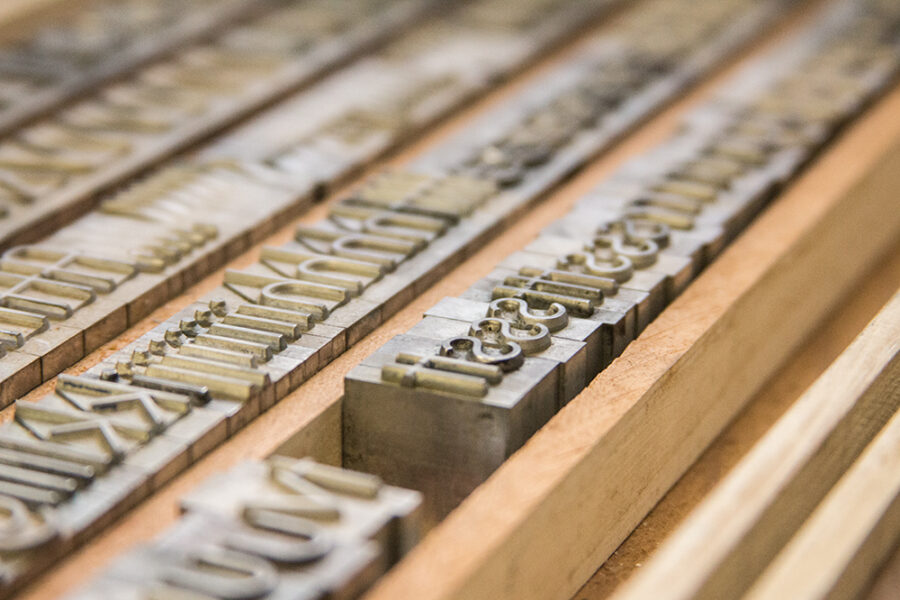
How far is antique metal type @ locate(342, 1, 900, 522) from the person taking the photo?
3514 millimetres

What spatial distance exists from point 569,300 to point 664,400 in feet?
1.31

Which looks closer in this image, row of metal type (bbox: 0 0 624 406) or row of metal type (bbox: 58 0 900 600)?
row of metal type (bbox: 58 0 900 600)

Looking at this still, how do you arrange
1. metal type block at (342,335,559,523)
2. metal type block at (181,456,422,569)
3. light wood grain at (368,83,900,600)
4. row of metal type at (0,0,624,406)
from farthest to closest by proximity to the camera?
row of metal type at (0,0,624,406)
metal type block at (342,335,559,523)
light wood grain at (368,83,900,600)
metal type block at (181,456,422,569)

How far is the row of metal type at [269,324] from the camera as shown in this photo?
319 centimetres

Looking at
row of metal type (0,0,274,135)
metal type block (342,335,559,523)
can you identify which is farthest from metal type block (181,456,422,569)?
row of metal type (0,0,274,135)

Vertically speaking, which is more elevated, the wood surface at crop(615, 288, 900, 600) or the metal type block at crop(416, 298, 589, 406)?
the metal type block at crop(416, 298, 589, 406)

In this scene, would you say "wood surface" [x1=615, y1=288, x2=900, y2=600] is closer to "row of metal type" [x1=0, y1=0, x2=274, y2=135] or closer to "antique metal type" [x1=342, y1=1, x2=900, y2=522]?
"antique metal type" [x1=342, y1=1, x2=900, y2=522]

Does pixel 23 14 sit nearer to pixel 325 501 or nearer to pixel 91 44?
pixel 91 44

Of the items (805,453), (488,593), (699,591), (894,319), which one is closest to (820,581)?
(699,591)

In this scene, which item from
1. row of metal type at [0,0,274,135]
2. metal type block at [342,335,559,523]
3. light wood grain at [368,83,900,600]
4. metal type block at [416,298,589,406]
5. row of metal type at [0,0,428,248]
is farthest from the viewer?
row of metal type at [0,0,274,135]

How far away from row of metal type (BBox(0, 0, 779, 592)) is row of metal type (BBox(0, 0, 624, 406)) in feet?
0.50

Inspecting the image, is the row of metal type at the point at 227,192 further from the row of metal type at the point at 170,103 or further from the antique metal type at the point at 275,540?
the antique metal type at the point at 275,540

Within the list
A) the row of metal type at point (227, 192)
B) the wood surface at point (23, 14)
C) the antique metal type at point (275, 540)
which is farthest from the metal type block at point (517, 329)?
the wood surface at point (23, 14)

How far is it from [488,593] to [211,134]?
3.28 meters
